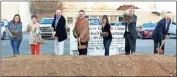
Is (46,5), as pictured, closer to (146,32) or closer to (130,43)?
(146,32)

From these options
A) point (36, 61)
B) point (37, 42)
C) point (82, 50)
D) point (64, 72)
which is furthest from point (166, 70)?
point (37, 42)

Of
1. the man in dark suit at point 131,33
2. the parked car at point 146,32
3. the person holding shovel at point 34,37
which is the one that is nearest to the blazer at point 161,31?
the man in dark suit at point 131,33

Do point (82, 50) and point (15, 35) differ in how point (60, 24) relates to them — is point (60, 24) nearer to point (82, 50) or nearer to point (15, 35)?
point (82, 50)

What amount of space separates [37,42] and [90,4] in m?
35.0

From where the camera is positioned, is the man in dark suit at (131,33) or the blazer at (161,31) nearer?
the man in dark suit at (131,33)

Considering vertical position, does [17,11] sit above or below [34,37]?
above

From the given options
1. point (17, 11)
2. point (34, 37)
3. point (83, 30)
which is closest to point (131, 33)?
point (83, 30)

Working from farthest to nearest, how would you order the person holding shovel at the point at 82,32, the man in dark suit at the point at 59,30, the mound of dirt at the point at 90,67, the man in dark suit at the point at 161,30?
the man in dark suit at the point at 161,30
the man in dark suit at the point at 59,30
the person holding shovel at the point at 82,32
the mound of dirt at the point at 90,67

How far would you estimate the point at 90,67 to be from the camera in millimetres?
6734

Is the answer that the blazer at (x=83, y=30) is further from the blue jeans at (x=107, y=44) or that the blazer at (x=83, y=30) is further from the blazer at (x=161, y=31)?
the blazer at (x=161, y=31)

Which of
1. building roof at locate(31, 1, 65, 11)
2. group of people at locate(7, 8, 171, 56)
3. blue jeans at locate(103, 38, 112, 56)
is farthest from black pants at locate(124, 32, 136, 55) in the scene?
building roof at locate(31, 1, 65, 11)

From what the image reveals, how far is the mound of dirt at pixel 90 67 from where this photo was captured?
21.7 ft

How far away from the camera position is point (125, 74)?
6.59m

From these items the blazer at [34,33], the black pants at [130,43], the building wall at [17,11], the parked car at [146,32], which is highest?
the building wall at [17,11]
